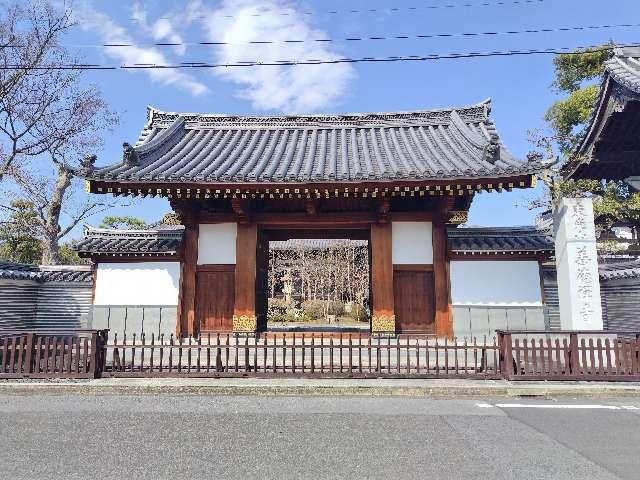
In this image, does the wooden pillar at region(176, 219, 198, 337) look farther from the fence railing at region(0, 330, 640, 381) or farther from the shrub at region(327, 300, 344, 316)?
the shrub at region(327, 300, 344, 316)

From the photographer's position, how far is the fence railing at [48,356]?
742 centimetres

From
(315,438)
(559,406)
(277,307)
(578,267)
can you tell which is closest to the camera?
(315,438)

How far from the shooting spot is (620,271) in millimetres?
11289

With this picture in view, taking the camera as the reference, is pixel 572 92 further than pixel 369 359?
Yes

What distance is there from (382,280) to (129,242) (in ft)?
22.7

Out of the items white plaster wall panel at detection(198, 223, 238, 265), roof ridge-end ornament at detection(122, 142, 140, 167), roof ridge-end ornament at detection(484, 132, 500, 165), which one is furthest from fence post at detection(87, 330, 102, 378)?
roof ridge-end ornament at detection(484, 132, 500, 165)

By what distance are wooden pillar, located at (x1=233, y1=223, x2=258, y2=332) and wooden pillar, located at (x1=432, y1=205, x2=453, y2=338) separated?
4730mm

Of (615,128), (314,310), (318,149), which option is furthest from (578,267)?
(314,310)

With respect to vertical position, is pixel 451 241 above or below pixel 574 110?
below

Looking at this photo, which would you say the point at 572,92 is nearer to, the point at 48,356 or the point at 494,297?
the point at 494,297

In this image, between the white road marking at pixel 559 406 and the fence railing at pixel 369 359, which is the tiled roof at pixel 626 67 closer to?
the fence railing at pixel 369 359

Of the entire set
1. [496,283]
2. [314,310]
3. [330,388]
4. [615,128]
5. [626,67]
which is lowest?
[330,388]

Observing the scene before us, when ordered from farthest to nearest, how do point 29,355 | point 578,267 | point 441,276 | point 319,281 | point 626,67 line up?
point 319,281, point 441,276, point 578,267, point 29,355, point 626,67

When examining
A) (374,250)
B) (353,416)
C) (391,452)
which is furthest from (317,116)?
(391,452)
